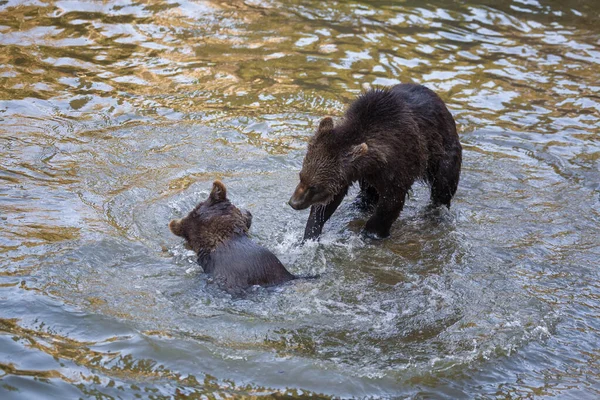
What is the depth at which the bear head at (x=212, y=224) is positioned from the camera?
6.98 meters

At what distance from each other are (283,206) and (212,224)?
1.58 meters

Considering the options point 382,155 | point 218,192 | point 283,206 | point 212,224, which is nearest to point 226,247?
point 212,224

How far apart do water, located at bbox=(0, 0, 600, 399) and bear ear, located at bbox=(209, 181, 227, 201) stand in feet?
2.22

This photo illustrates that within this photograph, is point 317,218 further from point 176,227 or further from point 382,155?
point 176,227

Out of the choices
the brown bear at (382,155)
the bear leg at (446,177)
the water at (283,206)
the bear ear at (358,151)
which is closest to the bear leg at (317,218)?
the brown bear at (382,155)

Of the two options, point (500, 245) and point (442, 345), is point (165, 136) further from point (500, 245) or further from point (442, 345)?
point (442, 345)

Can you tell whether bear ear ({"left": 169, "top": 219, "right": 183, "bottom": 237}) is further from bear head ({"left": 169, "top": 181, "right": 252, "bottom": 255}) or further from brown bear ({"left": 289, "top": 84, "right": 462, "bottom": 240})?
brown bear ({"left": 289, "top": 84, "right": 462, "bottom": 240})

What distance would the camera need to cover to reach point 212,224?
7.07 metres

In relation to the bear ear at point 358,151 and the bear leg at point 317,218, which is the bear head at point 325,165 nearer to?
the bear ear at point 358,151

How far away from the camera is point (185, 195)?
8.44m

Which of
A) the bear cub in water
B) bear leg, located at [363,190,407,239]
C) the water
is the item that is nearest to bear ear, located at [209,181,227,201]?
the bear cub in water

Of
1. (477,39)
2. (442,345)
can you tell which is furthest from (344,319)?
(477,39)

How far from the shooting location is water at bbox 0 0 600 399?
5551 millimetres

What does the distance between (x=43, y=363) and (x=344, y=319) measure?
8.44ft
